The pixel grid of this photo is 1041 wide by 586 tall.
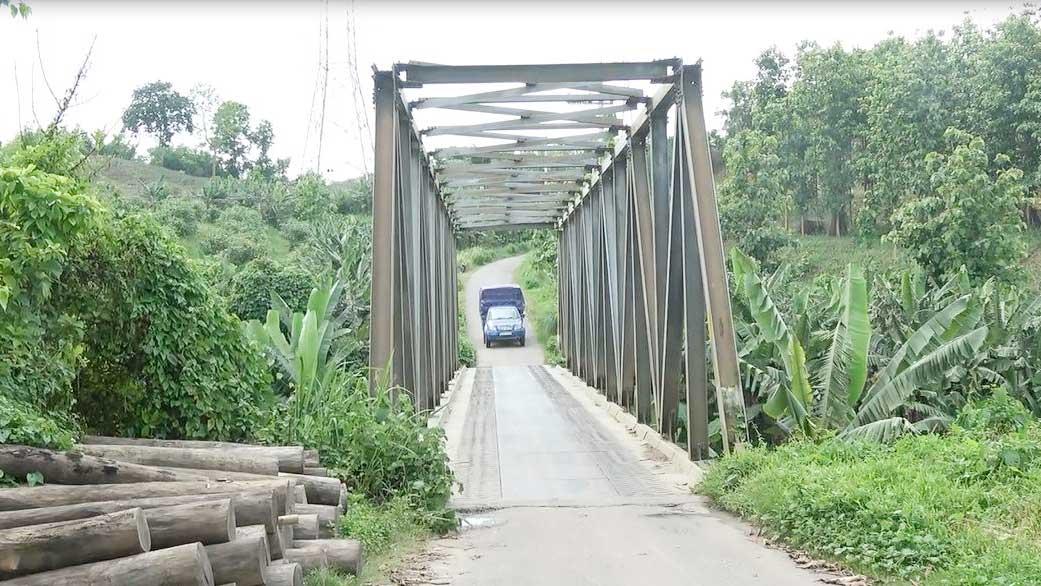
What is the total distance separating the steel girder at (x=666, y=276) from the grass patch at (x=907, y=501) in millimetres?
1330

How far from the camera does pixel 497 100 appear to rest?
1150cm

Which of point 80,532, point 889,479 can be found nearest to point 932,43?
point 889,479

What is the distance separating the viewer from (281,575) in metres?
4.66

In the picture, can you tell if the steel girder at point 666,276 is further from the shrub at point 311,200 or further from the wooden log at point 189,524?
the shrub at point 311,200

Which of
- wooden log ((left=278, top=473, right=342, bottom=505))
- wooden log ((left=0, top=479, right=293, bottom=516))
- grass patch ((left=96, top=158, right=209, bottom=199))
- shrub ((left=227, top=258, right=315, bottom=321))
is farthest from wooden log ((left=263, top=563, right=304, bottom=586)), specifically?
grass patch ((left=96, top=158, right=209, bottom=199))

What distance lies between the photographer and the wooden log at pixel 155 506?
4.22 m

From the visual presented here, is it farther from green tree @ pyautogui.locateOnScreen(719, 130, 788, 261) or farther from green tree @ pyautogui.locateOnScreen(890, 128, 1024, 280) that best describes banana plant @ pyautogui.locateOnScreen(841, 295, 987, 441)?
green tree @ pyautogui.locateOnScreen(719, 130, 788, 261)

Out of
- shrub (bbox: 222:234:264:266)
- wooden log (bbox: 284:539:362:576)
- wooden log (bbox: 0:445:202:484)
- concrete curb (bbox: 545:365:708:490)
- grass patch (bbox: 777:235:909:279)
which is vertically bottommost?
concrete curb (bbox: 545:365:708:490)

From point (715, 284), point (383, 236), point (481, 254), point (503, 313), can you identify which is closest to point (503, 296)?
point (503, 313)

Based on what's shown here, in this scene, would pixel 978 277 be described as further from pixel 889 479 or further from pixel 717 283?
pixel 889 479

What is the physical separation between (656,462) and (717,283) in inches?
101

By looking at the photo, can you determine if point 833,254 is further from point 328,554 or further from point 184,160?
point 184,160

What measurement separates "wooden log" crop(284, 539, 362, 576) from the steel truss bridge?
4.08m

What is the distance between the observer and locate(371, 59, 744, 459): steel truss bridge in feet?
32.0
